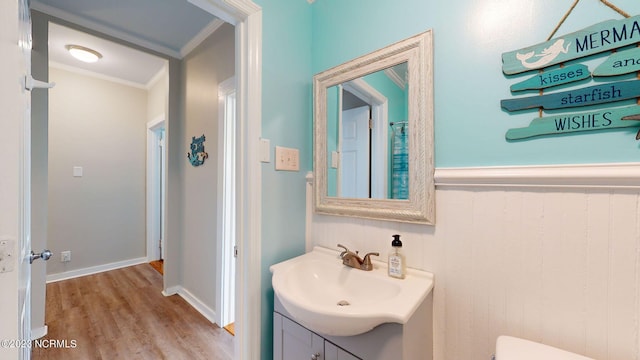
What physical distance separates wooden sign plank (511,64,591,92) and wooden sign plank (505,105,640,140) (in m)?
0.10

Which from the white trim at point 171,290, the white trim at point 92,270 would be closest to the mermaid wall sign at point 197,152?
the white trim at point 171,290

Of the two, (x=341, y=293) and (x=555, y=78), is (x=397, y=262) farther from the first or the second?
(x=555, y=78)

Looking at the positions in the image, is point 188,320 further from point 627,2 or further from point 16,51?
point 627,2

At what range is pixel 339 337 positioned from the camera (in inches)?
33.1

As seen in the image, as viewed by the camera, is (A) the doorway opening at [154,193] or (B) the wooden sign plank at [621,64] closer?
(B) the wooden sign plank at [621,64]

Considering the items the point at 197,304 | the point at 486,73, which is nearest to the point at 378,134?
the point at 486,73

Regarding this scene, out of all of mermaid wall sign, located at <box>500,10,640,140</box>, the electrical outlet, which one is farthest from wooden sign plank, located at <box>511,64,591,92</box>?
the electrical outlet

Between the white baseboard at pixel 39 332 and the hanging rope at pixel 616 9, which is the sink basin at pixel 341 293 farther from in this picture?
the white baseboard at pixel 39 332

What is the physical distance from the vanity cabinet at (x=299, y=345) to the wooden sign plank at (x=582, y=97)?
39.4 inches

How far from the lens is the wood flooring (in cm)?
170

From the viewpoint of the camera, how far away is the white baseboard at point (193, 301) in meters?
2.09

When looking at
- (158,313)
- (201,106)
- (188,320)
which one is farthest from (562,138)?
(158,313)

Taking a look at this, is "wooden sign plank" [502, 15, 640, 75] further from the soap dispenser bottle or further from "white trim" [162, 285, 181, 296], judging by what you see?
"white trim" [162, 285, 181, 296]

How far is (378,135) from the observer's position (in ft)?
3.81
